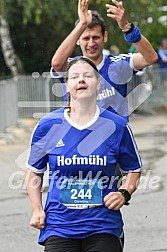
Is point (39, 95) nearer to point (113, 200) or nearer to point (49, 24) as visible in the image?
point (49, 24)

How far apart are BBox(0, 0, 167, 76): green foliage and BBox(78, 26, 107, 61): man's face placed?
1447 cm

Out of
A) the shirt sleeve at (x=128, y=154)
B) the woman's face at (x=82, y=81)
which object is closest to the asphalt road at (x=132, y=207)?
the shirt sleeve at (x=128, y=154)

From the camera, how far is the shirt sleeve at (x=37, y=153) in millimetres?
5105

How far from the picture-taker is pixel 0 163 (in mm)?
14055

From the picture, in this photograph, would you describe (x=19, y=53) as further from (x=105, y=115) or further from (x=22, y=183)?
(x=105, y=115)

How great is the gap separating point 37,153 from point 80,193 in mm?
401

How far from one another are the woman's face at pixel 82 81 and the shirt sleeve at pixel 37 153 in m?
0.33

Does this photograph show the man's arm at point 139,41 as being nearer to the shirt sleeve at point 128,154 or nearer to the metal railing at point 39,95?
the shirt sleeve at point 128,154

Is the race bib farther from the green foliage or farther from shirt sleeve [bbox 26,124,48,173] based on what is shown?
the green foliage

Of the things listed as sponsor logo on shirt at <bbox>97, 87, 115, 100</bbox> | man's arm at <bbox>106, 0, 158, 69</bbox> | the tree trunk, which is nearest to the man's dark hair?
man's arm at <bbox>106, 0, 158, 69</bbox>

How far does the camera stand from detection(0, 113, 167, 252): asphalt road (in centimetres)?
822

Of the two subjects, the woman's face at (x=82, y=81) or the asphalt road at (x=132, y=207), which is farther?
the asphalt road at (x=132, y=207)

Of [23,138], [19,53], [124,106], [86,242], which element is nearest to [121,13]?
[124,106]

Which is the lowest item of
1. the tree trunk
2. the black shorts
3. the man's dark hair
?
the tree trunk
